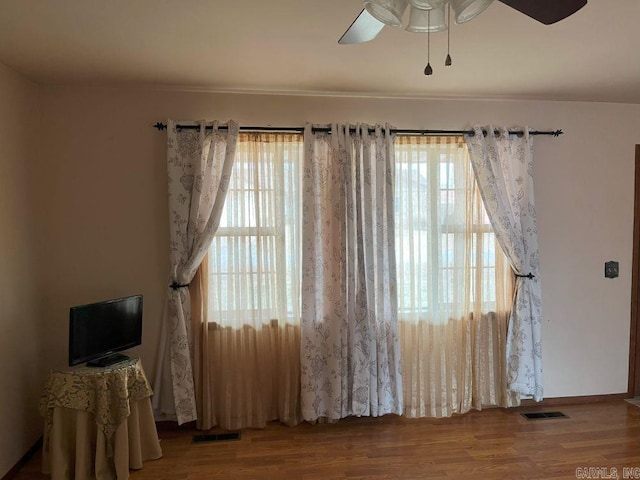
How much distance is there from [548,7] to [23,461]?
11.9ft

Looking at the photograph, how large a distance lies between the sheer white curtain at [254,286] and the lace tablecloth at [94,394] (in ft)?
2.19

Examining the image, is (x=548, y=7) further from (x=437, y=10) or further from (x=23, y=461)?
(x=23, y=461)

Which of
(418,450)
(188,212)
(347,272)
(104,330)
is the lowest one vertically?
(418,450)

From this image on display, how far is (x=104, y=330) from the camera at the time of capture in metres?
2.62

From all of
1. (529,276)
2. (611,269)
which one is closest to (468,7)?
(529,276)

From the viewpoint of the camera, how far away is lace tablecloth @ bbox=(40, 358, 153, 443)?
7.86 ft

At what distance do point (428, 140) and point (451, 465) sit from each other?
2.26 m

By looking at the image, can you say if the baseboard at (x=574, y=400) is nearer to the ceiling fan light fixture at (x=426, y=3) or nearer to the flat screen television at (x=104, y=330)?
the flat screen television at (x=104, y=330)

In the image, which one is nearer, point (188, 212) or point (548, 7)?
point (548, 7)

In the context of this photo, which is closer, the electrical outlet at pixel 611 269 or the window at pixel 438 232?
the window at pixel 438 232

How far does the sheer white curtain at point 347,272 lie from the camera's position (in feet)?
9.98

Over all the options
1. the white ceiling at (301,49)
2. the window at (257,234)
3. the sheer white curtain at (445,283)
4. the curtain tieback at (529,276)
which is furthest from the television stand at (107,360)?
the curtain tieback at (529,276)

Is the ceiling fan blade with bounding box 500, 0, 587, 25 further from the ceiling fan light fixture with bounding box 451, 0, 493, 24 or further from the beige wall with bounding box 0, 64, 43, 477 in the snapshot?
the beige wall with bounding box 0, 64, 43, 477

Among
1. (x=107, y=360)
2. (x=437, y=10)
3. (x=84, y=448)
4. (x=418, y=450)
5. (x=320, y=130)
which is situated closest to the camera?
(x=437, y=10)
